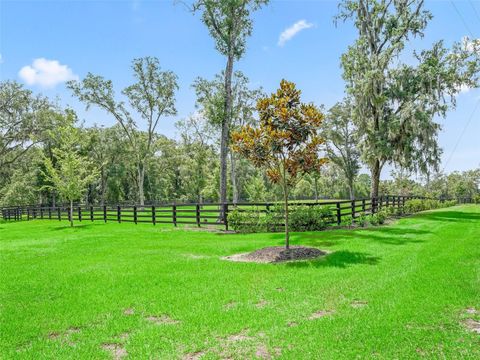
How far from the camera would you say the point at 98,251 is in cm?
1246

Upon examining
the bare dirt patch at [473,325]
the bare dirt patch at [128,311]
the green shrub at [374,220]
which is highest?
the green shrub at [374,220]

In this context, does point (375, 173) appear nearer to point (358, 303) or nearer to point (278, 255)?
point (278, 255)

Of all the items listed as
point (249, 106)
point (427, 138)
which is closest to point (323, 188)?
point (249, 106)

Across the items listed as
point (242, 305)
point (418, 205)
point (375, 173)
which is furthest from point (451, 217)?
point (242, 305)

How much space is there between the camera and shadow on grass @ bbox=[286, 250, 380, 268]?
9.32 metres

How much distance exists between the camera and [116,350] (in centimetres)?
477

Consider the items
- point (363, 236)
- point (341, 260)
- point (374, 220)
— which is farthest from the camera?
point (374, 220)

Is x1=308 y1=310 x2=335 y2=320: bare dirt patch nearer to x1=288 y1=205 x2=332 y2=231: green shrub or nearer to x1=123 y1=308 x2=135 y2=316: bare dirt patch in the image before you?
x1=123 y1=308 x2=135 y2=316: bare dirt patch

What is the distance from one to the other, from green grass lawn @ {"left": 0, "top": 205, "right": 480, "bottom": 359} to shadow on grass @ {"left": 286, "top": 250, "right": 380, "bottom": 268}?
0.03 meters

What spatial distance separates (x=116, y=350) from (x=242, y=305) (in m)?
2.29

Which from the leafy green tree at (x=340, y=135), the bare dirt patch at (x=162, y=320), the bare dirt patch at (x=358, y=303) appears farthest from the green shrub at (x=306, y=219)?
the leafy green tree at (x=340, y=135)

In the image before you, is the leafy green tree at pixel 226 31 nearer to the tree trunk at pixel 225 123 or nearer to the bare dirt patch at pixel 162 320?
the tree trunk at pixel 225 123

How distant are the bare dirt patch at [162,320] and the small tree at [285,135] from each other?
17.5 ft

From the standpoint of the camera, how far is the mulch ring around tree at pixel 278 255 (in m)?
10.2
